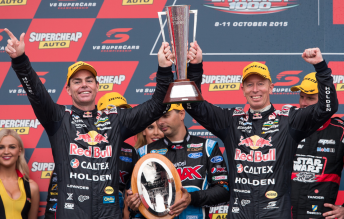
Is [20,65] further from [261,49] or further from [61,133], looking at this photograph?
[261,49]

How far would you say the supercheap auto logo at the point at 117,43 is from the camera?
4230 mm

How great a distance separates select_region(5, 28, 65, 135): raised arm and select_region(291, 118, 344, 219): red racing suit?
6.60 ft

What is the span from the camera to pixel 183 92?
8.24ft

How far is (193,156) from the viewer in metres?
3.08

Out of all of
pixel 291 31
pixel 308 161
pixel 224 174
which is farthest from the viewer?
pixel 291 31

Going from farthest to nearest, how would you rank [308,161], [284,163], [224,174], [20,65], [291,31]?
1. [291,31]
2. [308,161]
3. [224,174]
4. [284,163]
5. [20,65]

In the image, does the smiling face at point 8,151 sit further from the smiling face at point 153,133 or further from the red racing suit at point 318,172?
the red racing suit at point 318,172

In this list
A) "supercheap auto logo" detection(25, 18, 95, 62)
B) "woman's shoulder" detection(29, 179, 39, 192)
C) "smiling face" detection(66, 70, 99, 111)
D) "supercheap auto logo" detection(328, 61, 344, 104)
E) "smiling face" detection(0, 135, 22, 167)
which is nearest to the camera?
"smiling face" detection(66, 70, 99, 111)

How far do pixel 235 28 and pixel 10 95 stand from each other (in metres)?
2.51

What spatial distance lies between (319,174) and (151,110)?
154 cm

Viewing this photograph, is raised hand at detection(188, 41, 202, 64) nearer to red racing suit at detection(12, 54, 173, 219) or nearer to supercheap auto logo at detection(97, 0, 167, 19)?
red racing suit at detection(12, 54, 173, 219)

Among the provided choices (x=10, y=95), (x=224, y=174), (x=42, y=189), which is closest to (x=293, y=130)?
(x=224, y=174)

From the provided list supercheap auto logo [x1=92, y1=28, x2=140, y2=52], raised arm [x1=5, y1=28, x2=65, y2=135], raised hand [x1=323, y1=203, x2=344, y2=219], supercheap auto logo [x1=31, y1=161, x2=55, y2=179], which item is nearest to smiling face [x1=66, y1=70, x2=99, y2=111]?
raised arm [x1=5, y1=28, x2=65, y2=135]

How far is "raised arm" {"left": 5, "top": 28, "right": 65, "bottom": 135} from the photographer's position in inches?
97.2
